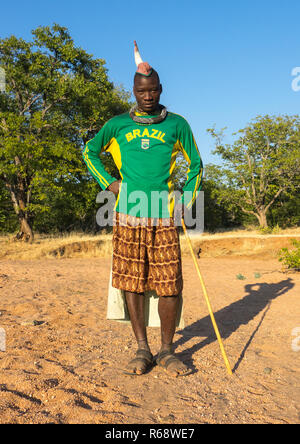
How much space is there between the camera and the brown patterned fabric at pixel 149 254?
8.73 feet

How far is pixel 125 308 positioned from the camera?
2.87 meters

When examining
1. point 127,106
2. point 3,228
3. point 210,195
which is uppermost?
point 127,106

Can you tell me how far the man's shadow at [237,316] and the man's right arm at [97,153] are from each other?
1.65 metres

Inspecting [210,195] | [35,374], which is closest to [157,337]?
[35,374]

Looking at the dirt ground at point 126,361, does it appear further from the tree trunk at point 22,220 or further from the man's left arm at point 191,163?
the tree trunk at point 22,220

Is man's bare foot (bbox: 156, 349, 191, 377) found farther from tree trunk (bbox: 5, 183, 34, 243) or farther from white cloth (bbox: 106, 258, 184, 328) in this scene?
tree trunk (bbox: 5, 183, 34, 243)

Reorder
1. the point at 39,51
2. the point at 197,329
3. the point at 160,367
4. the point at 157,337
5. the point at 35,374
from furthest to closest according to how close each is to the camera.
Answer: the point at 39,51, the point at 197,329, the point at 157,337, the point at 160,367, the point at 35,374

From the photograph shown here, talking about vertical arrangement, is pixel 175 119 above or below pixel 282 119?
below

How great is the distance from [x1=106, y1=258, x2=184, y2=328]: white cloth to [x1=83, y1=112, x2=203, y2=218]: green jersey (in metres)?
0.66

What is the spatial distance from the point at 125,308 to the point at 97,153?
1278 mm

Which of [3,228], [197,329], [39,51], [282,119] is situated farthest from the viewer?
[282,119]

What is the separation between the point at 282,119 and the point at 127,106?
1117 centimetres
